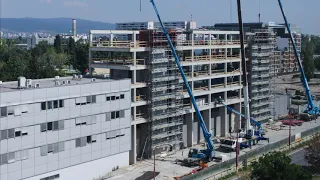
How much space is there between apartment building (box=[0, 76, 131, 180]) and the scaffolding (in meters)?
3.52

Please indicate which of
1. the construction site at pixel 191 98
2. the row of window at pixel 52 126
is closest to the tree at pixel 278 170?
the construction site at pixel 191 98

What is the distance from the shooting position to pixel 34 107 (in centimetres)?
3803

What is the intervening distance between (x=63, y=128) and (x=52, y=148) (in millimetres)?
1846

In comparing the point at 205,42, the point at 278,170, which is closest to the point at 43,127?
the point at 278,170

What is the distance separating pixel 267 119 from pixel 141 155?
2513cm

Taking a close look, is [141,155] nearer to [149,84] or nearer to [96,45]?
[149,84]

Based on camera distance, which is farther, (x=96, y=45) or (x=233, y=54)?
(x=233, y=54)

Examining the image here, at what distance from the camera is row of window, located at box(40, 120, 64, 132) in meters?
38.8

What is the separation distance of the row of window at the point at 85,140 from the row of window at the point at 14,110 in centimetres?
605

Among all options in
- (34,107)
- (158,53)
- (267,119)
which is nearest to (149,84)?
(158,53)

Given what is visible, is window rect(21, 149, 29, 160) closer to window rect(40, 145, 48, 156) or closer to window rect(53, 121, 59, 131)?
window rect(40, 145, 48, 156)

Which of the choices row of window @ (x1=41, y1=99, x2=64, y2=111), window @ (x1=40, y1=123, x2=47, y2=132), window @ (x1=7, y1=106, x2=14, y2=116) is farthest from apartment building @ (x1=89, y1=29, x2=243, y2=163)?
window @ (x1=7, y1=106, x2=14, y2=116)

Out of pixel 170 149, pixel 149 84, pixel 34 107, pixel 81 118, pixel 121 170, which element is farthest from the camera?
pixel 170 149

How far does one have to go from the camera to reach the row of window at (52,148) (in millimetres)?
38844
